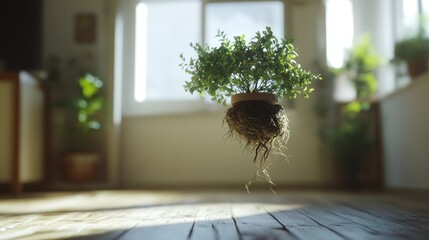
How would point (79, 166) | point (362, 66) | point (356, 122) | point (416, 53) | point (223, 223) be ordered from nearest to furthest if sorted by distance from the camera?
point (223, 223)
point (416, 53)
point (356, 122)
point (362, 66)
point (79, 166)

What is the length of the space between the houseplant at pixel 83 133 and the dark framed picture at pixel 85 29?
45 cm

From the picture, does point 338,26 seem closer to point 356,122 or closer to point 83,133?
point 356,122

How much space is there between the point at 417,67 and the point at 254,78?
1853 millimetres

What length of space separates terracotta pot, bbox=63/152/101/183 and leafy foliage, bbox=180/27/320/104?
2.31 m

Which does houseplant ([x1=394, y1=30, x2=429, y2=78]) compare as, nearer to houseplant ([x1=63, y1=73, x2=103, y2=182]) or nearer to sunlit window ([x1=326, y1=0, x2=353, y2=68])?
sunlit window ([x1=326, y1=0, x2=353, y2=68])

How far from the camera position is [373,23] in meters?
4.05

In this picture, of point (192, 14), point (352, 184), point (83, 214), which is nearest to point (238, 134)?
point (83, 214)

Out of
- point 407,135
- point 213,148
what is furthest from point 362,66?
point 213,148

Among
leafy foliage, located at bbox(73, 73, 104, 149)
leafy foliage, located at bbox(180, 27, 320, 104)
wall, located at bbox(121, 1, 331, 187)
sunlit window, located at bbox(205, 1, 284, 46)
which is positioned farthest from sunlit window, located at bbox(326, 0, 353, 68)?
leafy foliage, located at bbox(180, 27, 320, 104)

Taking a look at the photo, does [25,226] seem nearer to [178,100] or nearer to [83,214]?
[83,214]

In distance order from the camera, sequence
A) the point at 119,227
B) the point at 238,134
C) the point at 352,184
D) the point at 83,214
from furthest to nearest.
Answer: the point at 352,184
the point at 83,214
the point at 238,134
the point at 119,227

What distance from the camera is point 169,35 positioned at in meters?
4.21

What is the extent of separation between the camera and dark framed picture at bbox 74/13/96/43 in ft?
13.9

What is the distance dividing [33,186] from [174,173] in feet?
3.75
